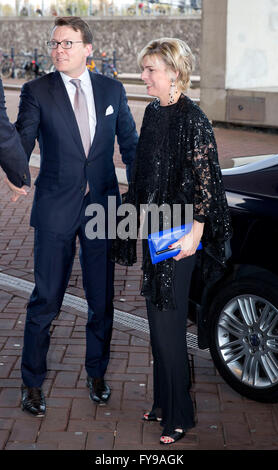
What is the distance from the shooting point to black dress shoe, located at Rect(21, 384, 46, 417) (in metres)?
3.66

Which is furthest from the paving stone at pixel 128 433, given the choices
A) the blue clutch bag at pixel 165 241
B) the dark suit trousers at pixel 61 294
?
the blue clutch bag at pixel 165 241

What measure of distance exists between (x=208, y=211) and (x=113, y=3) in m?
47.3

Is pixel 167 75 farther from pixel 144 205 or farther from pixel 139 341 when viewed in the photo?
pixel 139 341

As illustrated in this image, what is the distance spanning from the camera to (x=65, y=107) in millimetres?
3432

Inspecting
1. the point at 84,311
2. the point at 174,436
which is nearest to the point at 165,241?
the point at 174,436

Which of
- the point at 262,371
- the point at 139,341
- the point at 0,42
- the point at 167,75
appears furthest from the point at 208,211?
the point at 0,42

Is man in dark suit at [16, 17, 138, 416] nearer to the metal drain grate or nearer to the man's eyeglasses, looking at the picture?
the man's eyeglasses

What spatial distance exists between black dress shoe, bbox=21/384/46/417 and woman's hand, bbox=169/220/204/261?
1221mm

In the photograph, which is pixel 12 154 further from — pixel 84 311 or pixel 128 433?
pixel 84 311

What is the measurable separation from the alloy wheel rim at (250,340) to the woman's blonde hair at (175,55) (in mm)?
1307

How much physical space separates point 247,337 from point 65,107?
1596 millimetres

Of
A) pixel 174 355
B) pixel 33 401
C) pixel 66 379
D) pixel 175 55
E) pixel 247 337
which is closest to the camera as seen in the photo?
pixel 175 55

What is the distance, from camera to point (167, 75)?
3.00 m

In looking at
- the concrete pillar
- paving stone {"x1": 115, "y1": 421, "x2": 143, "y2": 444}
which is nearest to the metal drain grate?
paving stone {"x1": 115, "y1": 421, "x2": 143, "y2": 444}
